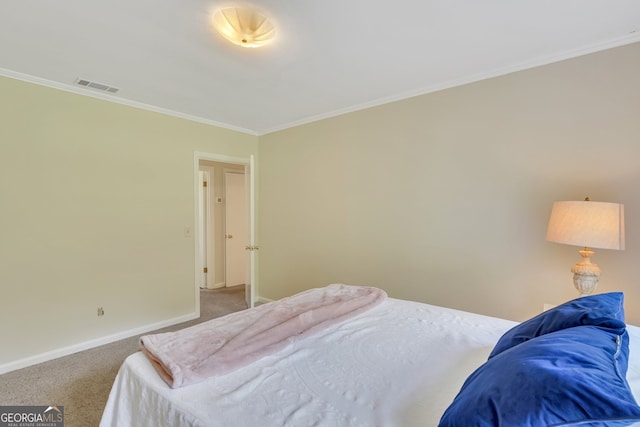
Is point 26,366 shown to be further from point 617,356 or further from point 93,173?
point 617,356

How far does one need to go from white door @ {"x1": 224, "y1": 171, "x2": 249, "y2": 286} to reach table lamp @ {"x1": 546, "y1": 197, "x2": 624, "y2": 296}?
4.44 meters

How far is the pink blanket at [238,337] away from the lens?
1263mm

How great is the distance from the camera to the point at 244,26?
1855mm

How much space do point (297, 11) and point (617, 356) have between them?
2.08 metres

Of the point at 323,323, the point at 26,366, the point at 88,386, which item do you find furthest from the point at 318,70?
the point at 26,366

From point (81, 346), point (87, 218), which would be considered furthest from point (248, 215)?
point (81, 346)

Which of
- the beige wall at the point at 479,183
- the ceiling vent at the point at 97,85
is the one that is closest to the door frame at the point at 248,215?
the beige wall at the point at 479,183

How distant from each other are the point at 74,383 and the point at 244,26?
2920 millimetres

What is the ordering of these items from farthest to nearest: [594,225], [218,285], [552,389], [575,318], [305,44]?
[218,285] < [305,44] < [594,225] < [575,318] < [552,389]

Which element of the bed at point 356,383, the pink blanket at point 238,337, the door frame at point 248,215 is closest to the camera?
the bed at point 356,383

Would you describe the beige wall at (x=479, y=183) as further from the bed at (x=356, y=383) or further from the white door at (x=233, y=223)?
the white door at (x=233, y=223)

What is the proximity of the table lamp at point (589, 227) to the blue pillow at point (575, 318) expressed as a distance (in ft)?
1.94

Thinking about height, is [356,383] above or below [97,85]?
below

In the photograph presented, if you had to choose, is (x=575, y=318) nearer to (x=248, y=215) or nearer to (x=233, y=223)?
(x=248, y=215)
